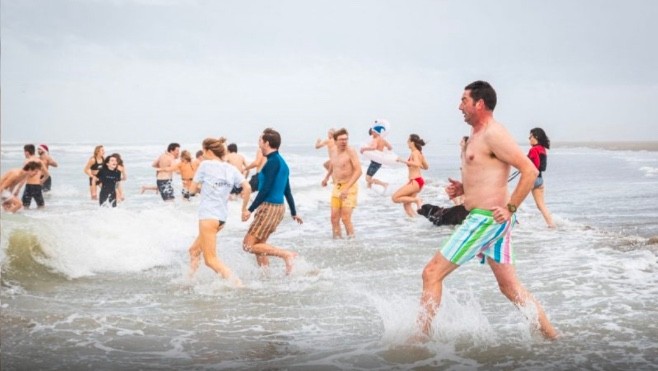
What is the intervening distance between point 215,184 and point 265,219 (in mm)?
798

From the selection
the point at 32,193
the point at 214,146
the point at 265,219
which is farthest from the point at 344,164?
the point at 32,193

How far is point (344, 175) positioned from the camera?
10.5 metres

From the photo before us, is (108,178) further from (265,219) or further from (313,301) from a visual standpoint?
(313,301)

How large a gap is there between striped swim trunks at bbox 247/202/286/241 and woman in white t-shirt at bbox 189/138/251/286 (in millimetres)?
422

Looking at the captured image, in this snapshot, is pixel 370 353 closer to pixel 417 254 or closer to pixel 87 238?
pixel 417 254

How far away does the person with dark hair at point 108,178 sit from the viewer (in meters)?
14.3

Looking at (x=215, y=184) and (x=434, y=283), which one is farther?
(x=215, y=184)

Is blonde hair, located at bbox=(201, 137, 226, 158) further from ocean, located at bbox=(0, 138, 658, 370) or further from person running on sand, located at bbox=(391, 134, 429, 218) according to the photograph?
person running on sand, located at bbox=(391, 134, 429, 218)

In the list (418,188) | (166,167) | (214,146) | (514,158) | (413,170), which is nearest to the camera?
(514,158)

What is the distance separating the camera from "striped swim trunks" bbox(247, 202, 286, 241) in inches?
300

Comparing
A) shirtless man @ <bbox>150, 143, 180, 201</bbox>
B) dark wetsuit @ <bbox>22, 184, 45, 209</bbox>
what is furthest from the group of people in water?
shirtless man @ <bbox>150, 143, 180, 201</bbox>

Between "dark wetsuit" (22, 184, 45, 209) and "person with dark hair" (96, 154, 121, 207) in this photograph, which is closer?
"person with dark hair" (96, 154, 121, 207)

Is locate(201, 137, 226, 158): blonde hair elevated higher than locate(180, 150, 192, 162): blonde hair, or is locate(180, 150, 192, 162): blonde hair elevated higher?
locate(201, 137, 226, 158): blonde hair

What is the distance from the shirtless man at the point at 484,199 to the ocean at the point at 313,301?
1.65 feet
